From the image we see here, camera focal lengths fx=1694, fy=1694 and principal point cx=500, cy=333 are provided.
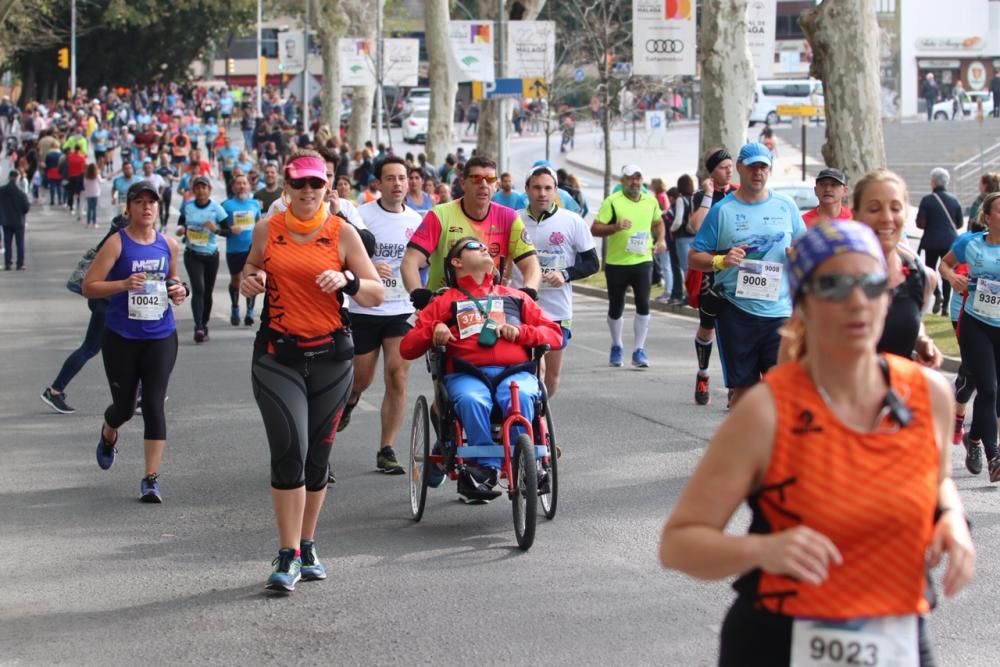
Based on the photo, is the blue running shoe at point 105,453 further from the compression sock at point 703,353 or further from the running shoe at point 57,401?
the compression sock at point 703,353

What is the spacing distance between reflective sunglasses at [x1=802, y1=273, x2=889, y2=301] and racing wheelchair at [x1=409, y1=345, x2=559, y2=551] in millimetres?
4906

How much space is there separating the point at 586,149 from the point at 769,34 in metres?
41.5

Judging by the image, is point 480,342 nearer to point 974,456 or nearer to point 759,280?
point 759,280

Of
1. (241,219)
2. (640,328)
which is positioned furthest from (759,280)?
(241,219)

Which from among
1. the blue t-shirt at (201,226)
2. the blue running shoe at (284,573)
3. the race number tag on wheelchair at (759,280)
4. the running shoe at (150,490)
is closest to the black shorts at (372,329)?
the running shoe at (150,490)

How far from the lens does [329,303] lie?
25.3 ft

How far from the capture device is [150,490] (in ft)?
32.3

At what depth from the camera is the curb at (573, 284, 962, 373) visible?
16203 mm

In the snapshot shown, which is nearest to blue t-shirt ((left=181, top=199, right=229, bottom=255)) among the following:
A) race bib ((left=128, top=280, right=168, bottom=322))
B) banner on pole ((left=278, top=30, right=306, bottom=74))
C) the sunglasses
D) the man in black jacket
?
race bib ((left=128, top=280, right=168, bottom=322))

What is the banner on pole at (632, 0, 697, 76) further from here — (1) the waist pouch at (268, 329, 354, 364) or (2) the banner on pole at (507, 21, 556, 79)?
(1) the waist pouch at (268, 329, 354, 364)

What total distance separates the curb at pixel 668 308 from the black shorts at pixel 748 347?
6387 mm

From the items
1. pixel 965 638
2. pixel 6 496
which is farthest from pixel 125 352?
pixel 965 638

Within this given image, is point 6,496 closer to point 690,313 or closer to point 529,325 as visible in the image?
point 529,325

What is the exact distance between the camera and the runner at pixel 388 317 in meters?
10.6
